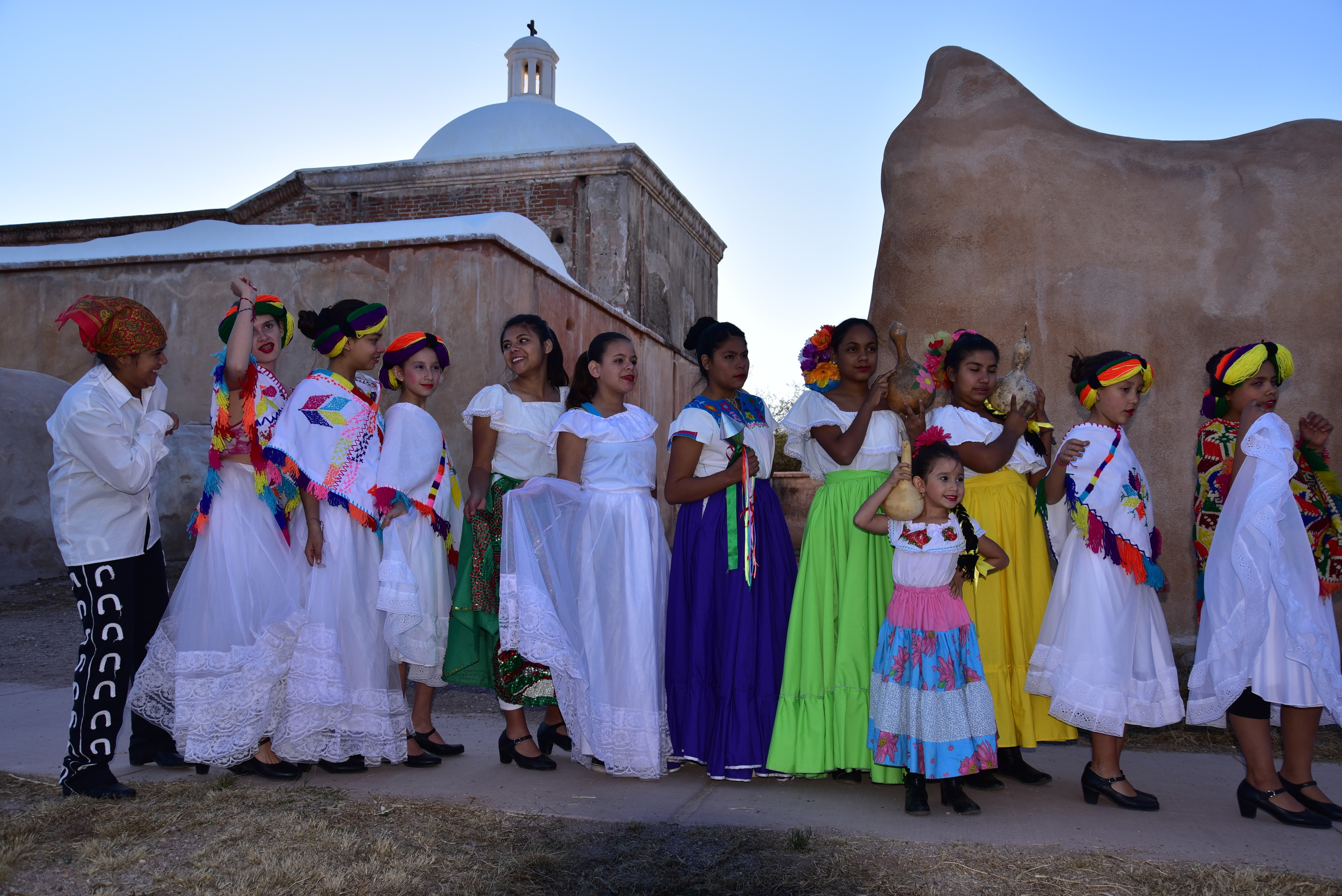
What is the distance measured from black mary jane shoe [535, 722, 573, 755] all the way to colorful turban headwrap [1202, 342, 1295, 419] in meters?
3.09

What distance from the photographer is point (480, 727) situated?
502 cm

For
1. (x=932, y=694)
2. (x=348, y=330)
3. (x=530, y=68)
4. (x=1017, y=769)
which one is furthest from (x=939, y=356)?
(x=530, y=68)

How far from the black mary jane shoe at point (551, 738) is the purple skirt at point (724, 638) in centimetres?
65

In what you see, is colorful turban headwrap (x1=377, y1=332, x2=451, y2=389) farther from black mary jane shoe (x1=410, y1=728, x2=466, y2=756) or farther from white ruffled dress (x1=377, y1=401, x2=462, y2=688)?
black mary jane shoe (x1=410, y1=728, x2=466, y2=756)

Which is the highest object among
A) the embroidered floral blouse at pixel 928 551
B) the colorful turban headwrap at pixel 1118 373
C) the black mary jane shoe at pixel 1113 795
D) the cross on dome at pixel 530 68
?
the cross on dome at pixel 530 68

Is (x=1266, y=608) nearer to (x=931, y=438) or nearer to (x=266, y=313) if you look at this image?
(x=931, y=438)

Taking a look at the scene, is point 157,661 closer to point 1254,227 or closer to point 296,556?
point 296,556

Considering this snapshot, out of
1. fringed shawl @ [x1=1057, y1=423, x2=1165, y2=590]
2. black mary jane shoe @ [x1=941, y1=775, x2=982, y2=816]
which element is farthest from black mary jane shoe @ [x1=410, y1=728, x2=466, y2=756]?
fringed shawl @ [x1=1057, y1=423, x2=1165, y2=590]

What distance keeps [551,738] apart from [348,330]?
6.62ft

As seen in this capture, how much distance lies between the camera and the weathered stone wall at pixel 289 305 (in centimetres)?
818

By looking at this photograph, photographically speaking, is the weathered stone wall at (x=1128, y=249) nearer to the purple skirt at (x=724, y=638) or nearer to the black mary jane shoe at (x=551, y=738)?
the purple skirt at (x=724, y=638)

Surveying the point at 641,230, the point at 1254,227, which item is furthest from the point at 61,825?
the point at 641,230

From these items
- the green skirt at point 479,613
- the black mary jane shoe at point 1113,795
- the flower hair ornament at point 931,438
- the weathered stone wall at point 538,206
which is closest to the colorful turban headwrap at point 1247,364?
the flower hair ornament at point 931,438

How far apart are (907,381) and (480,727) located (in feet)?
9.07
